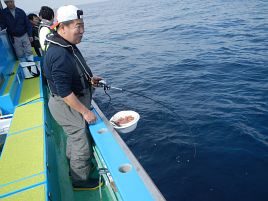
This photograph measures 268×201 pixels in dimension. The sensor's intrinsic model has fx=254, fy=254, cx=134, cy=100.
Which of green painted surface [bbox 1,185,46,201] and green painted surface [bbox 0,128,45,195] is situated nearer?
green painted surface [bbox 1,185,46,201]

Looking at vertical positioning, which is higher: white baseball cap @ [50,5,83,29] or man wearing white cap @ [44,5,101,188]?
white baseball cap @ [50,5,83,29]

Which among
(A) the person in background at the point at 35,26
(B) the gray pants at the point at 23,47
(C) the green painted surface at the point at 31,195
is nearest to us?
(C) the green painted surface at the point at 31,195

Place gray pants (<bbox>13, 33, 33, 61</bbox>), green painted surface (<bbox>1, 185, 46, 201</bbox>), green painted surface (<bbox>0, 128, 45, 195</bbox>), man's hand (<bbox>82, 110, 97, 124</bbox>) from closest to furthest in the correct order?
green painted surface (<bbox>1, 185, 46, 201</bbox>)
green painted surface (<bbox>0, 128, 45, 195</bbox>)
man's hand (<bbox>82, 110, 97, 124</bbox>)
gray pants (<bbox>13, 33, 33, 61</bbox>)

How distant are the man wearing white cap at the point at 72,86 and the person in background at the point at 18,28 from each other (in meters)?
4.59

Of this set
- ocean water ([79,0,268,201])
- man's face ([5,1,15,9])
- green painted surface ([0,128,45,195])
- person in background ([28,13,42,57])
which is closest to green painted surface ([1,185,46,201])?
green painted surface ([0,128,45,195])

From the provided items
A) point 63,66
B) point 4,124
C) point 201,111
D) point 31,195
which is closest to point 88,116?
point 63,66

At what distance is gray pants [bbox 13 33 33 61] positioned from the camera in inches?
276

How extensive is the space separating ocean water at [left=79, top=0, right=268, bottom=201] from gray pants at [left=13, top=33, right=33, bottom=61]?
2.69m

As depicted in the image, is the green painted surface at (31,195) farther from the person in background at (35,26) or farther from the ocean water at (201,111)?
the person in background at (35,26)

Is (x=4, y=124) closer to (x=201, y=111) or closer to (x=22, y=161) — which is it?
(x=22, y=161)

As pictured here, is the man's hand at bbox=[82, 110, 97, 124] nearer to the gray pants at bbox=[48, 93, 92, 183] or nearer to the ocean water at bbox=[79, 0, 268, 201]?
the gray pants at bbox=[48, 93, 92, 183]

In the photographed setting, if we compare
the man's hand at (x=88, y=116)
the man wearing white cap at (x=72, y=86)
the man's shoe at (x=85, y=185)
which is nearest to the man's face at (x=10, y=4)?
the man wearing white cap at (x=72, y=86)

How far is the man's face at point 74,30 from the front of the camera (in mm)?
2709

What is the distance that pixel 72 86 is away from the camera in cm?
295
